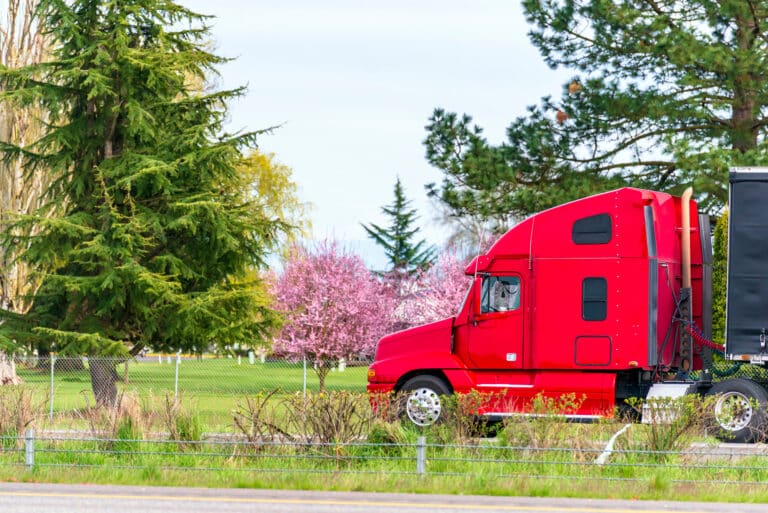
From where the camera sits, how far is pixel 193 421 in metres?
15.1

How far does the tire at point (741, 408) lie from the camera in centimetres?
1684

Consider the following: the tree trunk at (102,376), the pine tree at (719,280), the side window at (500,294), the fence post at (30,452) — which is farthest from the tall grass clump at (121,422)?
the pine tree at (719,280)

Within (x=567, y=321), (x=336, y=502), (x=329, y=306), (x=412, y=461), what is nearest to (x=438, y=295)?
(x=329, y=306)

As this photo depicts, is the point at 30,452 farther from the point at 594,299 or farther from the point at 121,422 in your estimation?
the point at 594,299

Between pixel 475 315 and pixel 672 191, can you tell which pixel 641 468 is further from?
pixel 672 191

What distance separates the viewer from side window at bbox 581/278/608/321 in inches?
685

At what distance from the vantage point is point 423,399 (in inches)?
696

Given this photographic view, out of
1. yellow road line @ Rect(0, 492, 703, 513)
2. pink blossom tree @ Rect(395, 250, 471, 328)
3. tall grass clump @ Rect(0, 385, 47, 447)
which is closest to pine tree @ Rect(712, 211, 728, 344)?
yellow road line @ Rect(0, 492, 703, 513)

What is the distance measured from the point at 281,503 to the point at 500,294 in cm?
773

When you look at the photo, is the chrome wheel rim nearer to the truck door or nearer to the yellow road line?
the truck door

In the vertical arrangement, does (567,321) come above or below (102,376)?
above

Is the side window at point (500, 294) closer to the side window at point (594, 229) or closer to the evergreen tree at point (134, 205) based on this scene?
the side window at point (594, 229)

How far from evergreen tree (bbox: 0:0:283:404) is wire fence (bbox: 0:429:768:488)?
12062 mm

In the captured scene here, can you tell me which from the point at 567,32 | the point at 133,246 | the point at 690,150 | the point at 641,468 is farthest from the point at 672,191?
the point at 641,468
